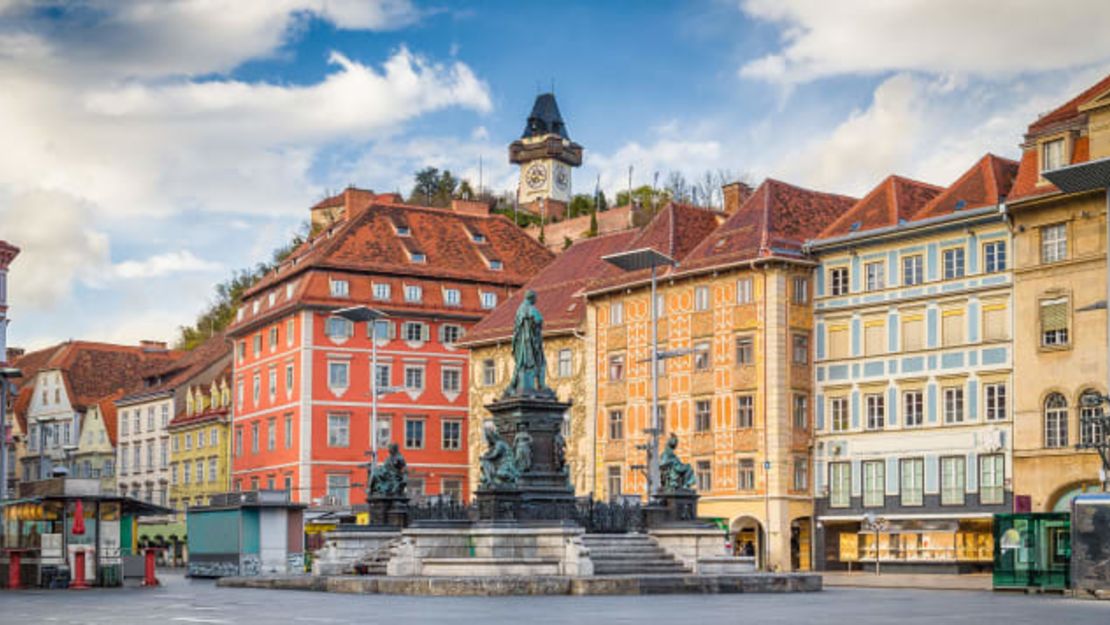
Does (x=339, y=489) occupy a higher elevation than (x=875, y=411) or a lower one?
lower

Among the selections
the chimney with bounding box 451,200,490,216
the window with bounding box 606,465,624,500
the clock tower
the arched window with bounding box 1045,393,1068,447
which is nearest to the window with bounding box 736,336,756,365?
the window with bounding box 606,465,624,500

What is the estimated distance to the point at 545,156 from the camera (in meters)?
182

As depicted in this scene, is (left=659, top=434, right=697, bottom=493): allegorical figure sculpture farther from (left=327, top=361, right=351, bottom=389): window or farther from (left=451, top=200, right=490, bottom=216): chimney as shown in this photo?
(left=451, top=200, right=490, bottom=216): chimney

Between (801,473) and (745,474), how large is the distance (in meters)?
2.11

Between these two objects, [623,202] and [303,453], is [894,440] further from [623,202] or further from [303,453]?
[623,202]

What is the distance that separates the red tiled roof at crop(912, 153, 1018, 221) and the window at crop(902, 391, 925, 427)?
6.37 metres

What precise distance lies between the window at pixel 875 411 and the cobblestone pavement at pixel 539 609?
28.6m

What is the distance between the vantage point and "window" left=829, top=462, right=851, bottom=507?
6619 centimetres

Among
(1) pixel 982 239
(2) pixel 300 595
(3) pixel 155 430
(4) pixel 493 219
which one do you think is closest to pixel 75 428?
(3) pixel 155 430

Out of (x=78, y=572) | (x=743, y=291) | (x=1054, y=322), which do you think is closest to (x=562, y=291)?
(x=743, y=291)

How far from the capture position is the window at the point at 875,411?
6531 cm

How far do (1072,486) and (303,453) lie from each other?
3756 cm

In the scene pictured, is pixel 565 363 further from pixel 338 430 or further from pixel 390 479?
pixel 390 479

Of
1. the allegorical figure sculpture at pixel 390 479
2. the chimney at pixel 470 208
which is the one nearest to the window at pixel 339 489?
the chimney at pixel 470 208
